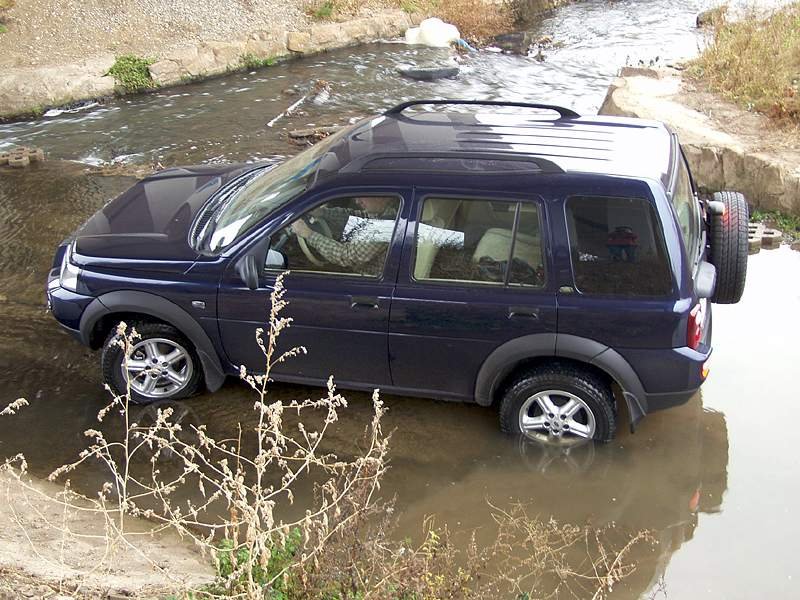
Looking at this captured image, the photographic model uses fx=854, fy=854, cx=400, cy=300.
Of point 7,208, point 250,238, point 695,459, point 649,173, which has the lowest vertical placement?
point 695,459

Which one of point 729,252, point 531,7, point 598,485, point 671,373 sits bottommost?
point 598,485

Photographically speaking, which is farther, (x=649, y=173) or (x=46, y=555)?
(x=649, y=173)

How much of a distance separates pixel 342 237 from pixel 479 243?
0.79 metres

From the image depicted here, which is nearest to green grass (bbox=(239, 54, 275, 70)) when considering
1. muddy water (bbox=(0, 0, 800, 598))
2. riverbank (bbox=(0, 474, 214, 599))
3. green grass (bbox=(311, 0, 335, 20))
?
green grass (bbox=(311, 0, 335, 20))

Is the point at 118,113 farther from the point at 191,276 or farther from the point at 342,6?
the point at 191,276

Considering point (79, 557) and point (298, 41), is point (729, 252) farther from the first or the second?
point (298, 41)

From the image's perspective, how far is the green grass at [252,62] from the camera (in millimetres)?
14375

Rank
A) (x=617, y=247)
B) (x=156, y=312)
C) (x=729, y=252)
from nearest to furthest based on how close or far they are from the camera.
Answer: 1. (x=617, y=247)
2. (x=156, y=312)
3. (x=729, y=252)

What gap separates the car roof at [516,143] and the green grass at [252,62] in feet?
30.9

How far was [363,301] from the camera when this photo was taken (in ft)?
15.9

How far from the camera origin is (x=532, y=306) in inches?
183

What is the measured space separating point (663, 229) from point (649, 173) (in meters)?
0.34

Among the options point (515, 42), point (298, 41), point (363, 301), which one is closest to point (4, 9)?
point (298, 41)

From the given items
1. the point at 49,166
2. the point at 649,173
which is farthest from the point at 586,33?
the point at 649,173
